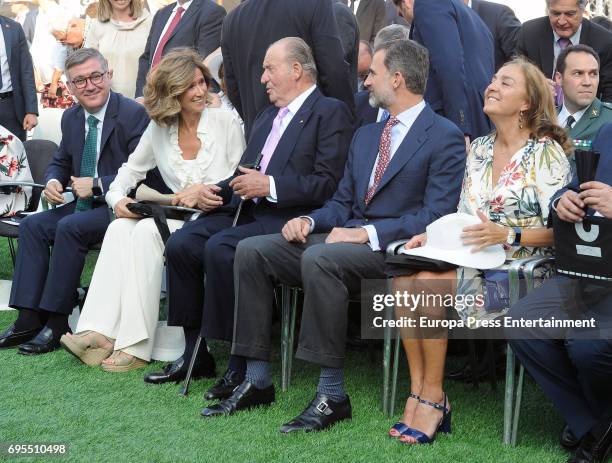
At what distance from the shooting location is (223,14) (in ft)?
23.9

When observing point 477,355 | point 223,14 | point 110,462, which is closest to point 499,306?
point 477,355

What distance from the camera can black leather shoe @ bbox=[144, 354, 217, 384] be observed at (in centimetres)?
523

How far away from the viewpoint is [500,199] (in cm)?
444

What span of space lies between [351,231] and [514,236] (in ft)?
2.40

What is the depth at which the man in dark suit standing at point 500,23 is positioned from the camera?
254 inches

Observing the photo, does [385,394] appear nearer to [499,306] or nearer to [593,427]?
[499,306]

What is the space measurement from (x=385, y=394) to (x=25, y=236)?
270cm

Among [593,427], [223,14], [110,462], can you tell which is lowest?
[110,462]

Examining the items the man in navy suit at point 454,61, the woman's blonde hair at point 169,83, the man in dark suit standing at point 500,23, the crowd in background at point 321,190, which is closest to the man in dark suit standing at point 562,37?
the crowd in background at point 321,190

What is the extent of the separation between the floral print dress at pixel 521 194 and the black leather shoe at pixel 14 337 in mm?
2929

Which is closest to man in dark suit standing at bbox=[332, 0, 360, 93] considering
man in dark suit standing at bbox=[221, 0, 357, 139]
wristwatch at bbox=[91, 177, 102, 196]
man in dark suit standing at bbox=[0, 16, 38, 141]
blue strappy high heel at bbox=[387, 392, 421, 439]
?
man in dark suit standing at bbox=[221, 0, 357, 139]

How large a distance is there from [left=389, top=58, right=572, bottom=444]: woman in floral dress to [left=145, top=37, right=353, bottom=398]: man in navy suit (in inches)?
31.3

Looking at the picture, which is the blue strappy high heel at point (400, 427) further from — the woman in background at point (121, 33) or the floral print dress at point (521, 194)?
the woman in background at point (121, 33)

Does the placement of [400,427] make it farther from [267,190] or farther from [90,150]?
[90,150]
